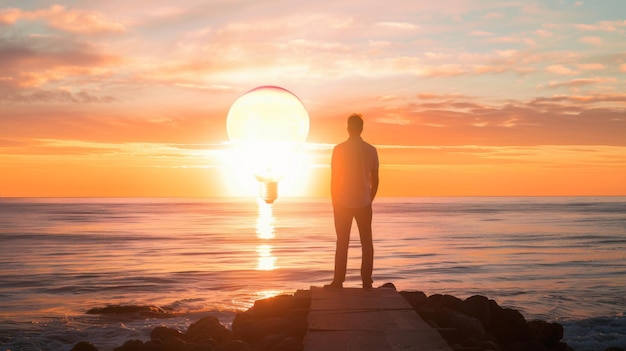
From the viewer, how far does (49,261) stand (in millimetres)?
33938

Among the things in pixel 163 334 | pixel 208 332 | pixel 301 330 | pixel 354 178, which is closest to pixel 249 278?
pixel 208 332

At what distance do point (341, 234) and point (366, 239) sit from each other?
17.5 inches

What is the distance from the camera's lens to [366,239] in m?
11.6

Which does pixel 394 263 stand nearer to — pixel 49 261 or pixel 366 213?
pixel 49 261

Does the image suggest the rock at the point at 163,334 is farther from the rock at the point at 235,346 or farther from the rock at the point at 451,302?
the rock at the point at 451,302

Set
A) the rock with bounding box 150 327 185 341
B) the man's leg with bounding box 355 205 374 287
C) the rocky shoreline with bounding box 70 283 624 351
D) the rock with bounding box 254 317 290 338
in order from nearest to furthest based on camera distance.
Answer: the rocky shoreline with bounding box 70 283 624 351, the rock with bounding box 254 317 290 338, the man's leg with bounding box 355 205 374 287, the rock with bounding box 150 327 185 341

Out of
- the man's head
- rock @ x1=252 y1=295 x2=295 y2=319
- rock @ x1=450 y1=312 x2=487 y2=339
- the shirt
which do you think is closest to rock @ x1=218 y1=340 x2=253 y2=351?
rock @ x1=252 y1=295 x2=295 y2=319

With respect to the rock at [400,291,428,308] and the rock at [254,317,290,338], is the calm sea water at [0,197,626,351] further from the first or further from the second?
the rock at [254,317,290,338]

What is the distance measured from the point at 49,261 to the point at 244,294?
15.7 meters

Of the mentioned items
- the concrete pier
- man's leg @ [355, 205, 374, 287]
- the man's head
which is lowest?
the concrete pier

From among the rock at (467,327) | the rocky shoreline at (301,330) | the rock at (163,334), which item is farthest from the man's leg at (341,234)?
the rock at (163,334)

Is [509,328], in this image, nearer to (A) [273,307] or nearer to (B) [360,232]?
(B) [360,232]

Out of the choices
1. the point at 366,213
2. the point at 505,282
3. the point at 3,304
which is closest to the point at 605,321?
the point at 505,282

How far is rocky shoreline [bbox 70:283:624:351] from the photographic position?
10398 mm
